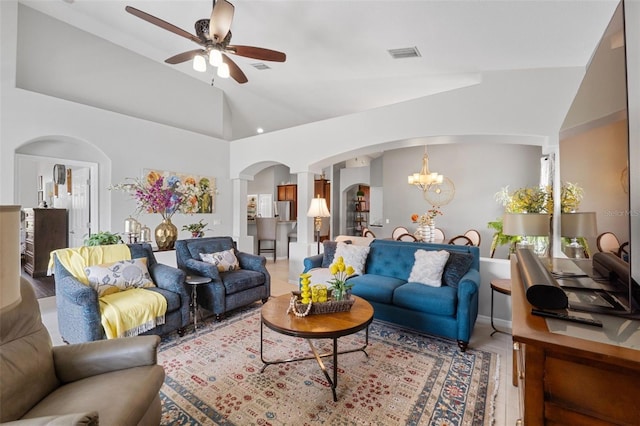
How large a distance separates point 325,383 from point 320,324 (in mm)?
487

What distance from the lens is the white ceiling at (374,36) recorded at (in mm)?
2748

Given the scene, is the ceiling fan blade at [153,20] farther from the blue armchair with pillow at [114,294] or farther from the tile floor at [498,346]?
the tile floor at [498,346]

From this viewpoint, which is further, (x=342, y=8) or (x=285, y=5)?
(x=285, y=5)

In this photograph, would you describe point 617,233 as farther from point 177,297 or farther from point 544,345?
point 177,297

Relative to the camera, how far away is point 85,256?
115 inches

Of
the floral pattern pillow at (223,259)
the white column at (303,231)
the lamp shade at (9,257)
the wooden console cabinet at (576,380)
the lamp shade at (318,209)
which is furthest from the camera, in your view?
the white column at (303,231)

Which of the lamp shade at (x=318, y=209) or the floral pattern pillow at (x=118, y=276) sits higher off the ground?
the lamp shade at (x=318, y=209)

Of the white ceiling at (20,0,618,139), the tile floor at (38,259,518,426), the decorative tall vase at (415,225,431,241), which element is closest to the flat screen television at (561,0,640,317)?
the tile floor at (38,259,518,426)

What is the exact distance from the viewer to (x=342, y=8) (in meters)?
3.10

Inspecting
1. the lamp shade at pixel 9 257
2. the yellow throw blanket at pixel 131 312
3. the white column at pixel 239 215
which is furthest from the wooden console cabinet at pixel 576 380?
the white column at pixel 239 215

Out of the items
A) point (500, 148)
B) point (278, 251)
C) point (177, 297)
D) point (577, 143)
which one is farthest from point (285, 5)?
point (278, 251)

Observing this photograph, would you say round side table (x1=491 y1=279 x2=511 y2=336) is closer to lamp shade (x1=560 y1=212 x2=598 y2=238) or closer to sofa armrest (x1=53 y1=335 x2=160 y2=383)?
lamp shade (x1=560 y1=212 x2=598 y2=238)

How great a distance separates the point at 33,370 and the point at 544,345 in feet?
7.06

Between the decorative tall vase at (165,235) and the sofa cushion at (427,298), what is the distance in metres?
2.84
